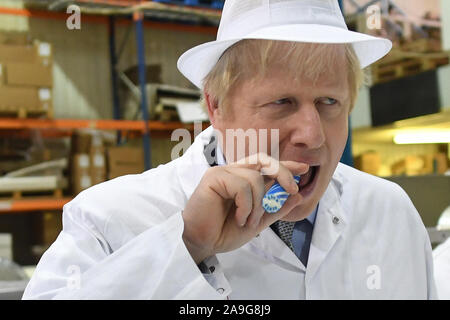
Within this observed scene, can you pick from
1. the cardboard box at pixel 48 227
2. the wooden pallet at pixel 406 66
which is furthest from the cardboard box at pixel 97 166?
the wooden pallet at pixel 406 66

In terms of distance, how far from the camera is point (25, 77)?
11.6ft

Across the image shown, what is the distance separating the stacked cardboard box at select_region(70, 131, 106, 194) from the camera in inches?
142

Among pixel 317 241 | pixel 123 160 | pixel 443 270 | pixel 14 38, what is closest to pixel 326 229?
pixel 317 241

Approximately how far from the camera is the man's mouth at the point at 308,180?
0.73 meters

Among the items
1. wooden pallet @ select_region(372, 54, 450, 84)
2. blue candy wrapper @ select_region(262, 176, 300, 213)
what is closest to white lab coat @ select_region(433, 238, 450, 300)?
blue candy wrapper @ select_region(262, 176, 300, 213)

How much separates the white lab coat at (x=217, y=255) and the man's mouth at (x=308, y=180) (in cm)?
16

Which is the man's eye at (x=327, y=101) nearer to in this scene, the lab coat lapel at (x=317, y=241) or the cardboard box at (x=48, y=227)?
the lab coat lapel at (x=317, y=241)

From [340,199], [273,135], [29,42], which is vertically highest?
[29,42]
